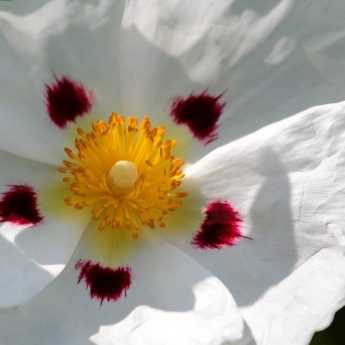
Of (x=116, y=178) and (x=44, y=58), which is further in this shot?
(x=116, y=178)

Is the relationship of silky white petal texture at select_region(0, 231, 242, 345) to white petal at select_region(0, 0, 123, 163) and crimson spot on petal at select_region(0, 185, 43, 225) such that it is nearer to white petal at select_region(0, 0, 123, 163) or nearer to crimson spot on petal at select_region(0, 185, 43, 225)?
crimson spot on petal at select_region(0, 185, 43, 225)

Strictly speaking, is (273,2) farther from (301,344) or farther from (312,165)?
(301,344)

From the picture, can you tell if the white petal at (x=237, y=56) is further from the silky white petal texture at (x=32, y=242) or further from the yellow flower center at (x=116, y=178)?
the silky white petal texture at (x=32, y=242)

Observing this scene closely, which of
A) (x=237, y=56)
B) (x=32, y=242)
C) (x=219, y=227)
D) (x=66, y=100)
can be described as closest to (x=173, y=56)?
(x=237, y=56)

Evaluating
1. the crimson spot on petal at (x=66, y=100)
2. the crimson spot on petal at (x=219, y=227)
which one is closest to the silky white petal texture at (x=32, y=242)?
the crimson spot on petal at (x=66, y=100)

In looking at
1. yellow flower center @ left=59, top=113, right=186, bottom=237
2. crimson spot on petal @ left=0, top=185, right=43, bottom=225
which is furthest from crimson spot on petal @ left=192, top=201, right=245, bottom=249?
crimson spot on petal @ left=0, top=185, right=43, bottom=225

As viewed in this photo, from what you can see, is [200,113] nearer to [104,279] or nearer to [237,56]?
[237,56]
